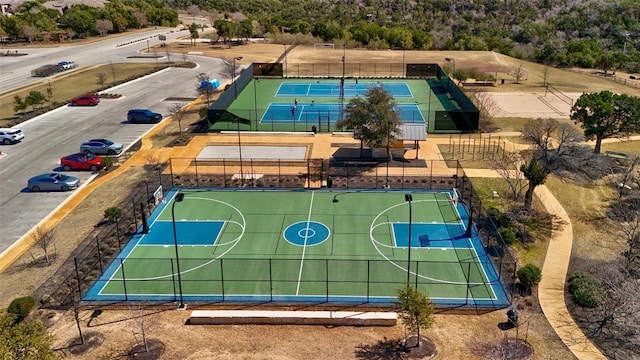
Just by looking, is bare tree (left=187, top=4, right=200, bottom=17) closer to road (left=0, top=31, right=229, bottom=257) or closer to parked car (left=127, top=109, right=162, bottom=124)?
road (left=0, top=31, right=229, bottom=257)

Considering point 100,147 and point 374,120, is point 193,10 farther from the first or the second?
point 374,120

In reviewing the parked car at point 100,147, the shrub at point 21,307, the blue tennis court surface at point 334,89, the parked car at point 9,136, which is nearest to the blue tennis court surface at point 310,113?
the blue tennis court surface at point 334,89

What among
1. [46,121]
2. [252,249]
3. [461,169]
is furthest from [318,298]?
[46,121]

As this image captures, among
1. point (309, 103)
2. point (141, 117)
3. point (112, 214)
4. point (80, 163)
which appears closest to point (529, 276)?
point (112, 214)

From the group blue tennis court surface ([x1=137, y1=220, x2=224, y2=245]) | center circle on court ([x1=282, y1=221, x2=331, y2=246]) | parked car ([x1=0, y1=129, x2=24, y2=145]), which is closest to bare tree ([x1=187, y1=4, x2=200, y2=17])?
parked car ([x1=0, y1=129, x2=24, y2=145])

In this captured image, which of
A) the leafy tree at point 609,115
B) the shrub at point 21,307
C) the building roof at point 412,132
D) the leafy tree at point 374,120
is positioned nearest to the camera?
the shrub at point 21,307

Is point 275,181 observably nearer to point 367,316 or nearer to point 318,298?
point 318,298

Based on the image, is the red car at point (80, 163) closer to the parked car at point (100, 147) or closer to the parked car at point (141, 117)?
the parked car at point (100, 147)

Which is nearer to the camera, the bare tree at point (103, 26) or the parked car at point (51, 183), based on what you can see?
the parked car at point (51, 183)
